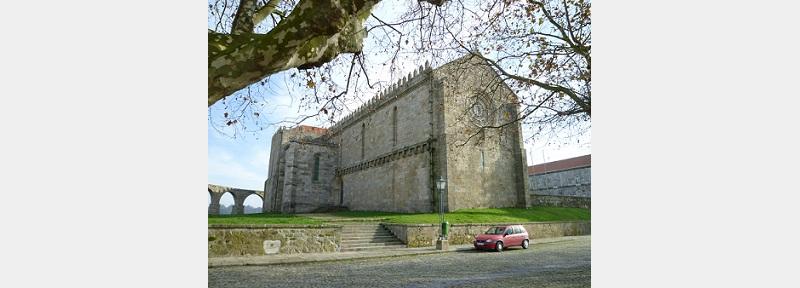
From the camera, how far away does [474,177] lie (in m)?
23.5

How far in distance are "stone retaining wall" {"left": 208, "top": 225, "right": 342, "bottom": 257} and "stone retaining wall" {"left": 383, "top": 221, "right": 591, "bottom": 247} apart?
2.94 m

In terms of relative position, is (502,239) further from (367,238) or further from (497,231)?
(367,238)

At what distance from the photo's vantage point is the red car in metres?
14.5

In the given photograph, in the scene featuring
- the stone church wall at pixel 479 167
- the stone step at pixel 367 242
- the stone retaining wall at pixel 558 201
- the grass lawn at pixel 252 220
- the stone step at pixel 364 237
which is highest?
the stone church wall at pixel 479 167

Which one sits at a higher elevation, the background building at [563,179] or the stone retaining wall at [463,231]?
the background building at [563,179]

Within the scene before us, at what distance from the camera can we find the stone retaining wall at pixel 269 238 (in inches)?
476

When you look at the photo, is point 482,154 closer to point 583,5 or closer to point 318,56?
point 583,5

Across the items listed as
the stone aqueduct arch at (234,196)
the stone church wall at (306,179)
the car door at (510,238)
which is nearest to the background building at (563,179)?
the car door at (510,238)

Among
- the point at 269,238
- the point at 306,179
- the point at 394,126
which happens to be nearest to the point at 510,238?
the point at 269,238

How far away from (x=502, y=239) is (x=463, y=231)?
325 centimetres

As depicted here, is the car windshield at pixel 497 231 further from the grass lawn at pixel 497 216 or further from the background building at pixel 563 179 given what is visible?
the background building at pixel 563 179

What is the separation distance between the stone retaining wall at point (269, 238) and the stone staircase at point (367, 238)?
846 mm

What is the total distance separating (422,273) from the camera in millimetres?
9094
